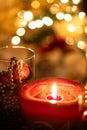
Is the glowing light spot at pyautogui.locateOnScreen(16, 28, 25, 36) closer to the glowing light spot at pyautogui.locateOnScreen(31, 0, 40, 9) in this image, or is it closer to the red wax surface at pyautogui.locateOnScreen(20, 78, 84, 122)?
the glowing light spot at pyautogui.locateOnScreen(31, 0, 40, 9)

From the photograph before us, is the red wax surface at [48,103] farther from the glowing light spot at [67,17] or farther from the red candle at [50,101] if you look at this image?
the glowing light spot at [67,17]

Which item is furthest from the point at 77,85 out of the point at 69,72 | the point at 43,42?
the point at 43,42

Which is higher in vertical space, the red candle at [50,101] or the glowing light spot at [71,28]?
the glowing light spot at [71,28]

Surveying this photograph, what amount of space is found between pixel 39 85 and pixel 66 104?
9 cm

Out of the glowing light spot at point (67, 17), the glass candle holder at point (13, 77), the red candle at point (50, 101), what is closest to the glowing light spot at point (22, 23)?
the glowing light spot at point (67, 17)

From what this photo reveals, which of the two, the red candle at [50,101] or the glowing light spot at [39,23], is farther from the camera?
the glowing light spot at [39,23]

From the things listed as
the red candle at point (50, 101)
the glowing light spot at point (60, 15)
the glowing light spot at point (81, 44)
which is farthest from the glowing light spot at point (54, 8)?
the red candle at point (50, 101)

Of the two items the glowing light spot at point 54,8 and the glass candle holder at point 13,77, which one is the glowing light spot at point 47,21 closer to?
the glowing light spot at point 54,8

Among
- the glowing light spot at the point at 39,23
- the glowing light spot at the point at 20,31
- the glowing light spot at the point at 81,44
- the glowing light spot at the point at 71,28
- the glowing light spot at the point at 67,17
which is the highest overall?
the glowing light spot at the point at 67,17

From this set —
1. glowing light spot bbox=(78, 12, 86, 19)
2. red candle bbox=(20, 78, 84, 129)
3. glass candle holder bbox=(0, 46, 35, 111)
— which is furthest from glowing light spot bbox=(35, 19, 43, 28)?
red candle bbox=(20, 78, 84, 129)

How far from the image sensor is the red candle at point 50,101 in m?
0.59

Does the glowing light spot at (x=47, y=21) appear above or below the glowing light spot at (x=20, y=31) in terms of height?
above

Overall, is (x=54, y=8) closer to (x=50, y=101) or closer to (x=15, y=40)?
(x=15, y=40)

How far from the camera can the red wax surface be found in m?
0.59
